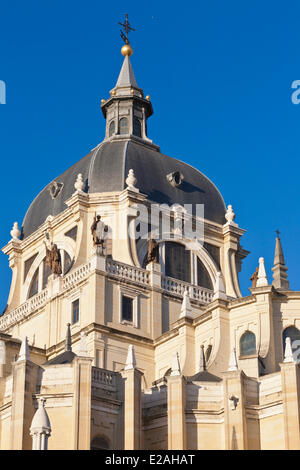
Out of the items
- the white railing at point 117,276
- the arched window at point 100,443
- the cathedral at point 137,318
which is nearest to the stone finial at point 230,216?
the cathedral at point 137,318

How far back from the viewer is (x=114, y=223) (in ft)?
249

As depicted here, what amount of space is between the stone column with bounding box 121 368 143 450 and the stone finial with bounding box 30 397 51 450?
6506 mm

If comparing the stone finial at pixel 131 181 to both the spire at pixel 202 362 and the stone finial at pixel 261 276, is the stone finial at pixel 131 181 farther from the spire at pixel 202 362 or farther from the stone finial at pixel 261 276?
the spire at pixel 202 362

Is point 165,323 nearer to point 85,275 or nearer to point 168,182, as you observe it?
point 85,275

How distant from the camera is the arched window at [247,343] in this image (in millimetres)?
66375

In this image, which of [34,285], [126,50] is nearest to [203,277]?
[34,285]

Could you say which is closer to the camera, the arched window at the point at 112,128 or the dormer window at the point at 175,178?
the dormer window at the point at 175,178

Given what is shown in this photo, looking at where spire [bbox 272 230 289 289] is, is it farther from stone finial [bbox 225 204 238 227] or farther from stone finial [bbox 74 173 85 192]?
stone finial [bbox 74 173 85 192]

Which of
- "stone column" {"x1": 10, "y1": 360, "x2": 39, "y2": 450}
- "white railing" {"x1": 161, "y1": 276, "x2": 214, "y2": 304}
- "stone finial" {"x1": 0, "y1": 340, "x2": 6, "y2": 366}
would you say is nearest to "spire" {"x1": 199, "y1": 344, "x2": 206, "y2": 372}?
"stone column" {"x1": 10, "y1": 360, "x2": 39, "y2": 450}

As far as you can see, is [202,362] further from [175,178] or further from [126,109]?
[126,109]

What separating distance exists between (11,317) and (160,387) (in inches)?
741

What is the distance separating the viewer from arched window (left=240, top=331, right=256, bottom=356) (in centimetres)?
6638

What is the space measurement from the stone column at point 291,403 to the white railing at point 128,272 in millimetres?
15684
